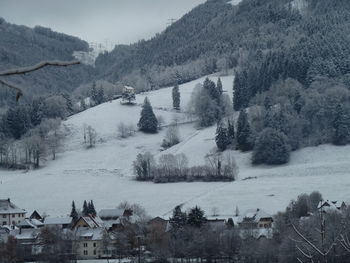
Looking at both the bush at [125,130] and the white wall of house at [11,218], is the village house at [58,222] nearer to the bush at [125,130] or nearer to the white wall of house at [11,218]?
the white wall of house at [11,218]

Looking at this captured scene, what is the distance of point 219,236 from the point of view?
2008 inches

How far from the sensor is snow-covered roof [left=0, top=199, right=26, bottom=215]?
70.3 metres

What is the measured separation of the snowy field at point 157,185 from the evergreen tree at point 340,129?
1559 mm

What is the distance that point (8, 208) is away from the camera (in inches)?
2793

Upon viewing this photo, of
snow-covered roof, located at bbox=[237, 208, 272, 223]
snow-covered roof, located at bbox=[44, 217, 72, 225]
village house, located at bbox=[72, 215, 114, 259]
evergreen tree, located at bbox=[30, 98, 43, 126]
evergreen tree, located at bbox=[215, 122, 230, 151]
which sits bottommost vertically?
village house, located at bbox=[72, 215, 114, 259]

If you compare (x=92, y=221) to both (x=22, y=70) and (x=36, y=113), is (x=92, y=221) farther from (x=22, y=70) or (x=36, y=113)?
(x=22, y=70)

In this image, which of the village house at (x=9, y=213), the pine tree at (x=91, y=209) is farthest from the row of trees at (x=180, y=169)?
the village house at (x=9, y=213)

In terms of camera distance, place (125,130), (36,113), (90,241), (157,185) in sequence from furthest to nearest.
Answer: (36,113), (125,130), (157,185), (90,241)

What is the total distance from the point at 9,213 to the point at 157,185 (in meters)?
15.2

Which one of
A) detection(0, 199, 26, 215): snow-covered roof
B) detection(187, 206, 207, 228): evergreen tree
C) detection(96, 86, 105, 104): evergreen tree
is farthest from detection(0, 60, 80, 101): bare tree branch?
detection(96, 86, 105, 104): evergreen tree

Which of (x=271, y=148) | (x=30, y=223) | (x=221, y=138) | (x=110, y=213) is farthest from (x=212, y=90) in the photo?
(x=30, y=223)

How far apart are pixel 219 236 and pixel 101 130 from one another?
2207 inches

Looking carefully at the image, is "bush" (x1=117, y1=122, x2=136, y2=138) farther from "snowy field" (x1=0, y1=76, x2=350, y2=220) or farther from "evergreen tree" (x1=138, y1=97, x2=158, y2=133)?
"evergreen tree" (x1=138, y1=97, x2=158, y2=133)

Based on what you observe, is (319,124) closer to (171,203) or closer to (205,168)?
(205,168)
